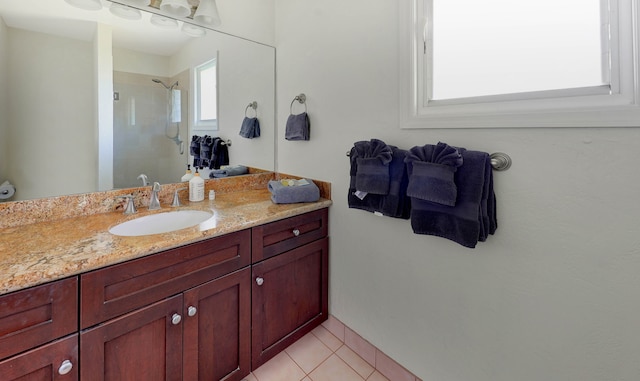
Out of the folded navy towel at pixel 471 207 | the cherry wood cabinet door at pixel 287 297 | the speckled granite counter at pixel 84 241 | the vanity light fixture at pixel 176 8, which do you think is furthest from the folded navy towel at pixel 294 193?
the vanity light fixture at pixel 176 8

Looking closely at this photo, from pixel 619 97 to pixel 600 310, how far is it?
65 cm

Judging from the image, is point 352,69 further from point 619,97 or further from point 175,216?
point 175,216

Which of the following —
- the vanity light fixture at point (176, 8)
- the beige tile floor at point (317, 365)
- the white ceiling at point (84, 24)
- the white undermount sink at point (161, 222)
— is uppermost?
the vanity light fixture at point (176, 8)

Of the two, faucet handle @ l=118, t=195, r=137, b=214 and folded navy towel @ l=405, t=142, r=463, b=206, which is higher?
folded navy towel @ l=405, t=142, r=463, b=206

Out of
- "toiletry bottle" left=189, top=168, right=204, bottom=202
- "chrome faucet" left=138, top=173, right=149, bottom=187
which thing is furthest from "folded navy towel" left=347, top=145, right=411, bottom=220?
"chrome faucet" left=138, top=173, right=149, bottom=187

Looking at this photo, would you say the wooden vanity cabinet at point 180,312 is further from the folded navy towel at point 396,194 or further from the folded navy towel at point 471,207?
the folded navy towel at point 471,207

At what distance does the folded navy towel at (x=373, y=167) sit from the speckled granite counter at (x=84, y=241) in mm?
393

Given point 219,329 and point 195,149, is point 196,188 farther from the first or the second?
point 219,329

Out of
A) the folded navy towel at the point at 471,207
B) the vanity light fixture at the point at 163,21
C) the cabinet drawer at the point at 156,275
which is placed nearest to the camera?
the cabinet drawer at the point at 156,275

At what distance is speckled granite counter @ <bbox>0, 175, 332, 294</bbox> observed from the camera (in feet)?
2.61

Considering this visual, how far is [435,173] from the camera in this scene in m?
1.04

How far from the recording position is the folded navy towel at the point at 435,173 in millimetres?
1011

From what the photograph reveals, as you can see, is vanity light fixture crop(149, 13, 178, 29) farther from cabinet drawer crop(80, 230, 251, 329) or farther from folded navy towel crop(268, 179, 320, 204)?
cabinet drawer crop(80, 230, 251, 329)

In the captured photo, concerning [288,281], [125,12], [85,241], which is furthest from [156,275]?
[125,12]
